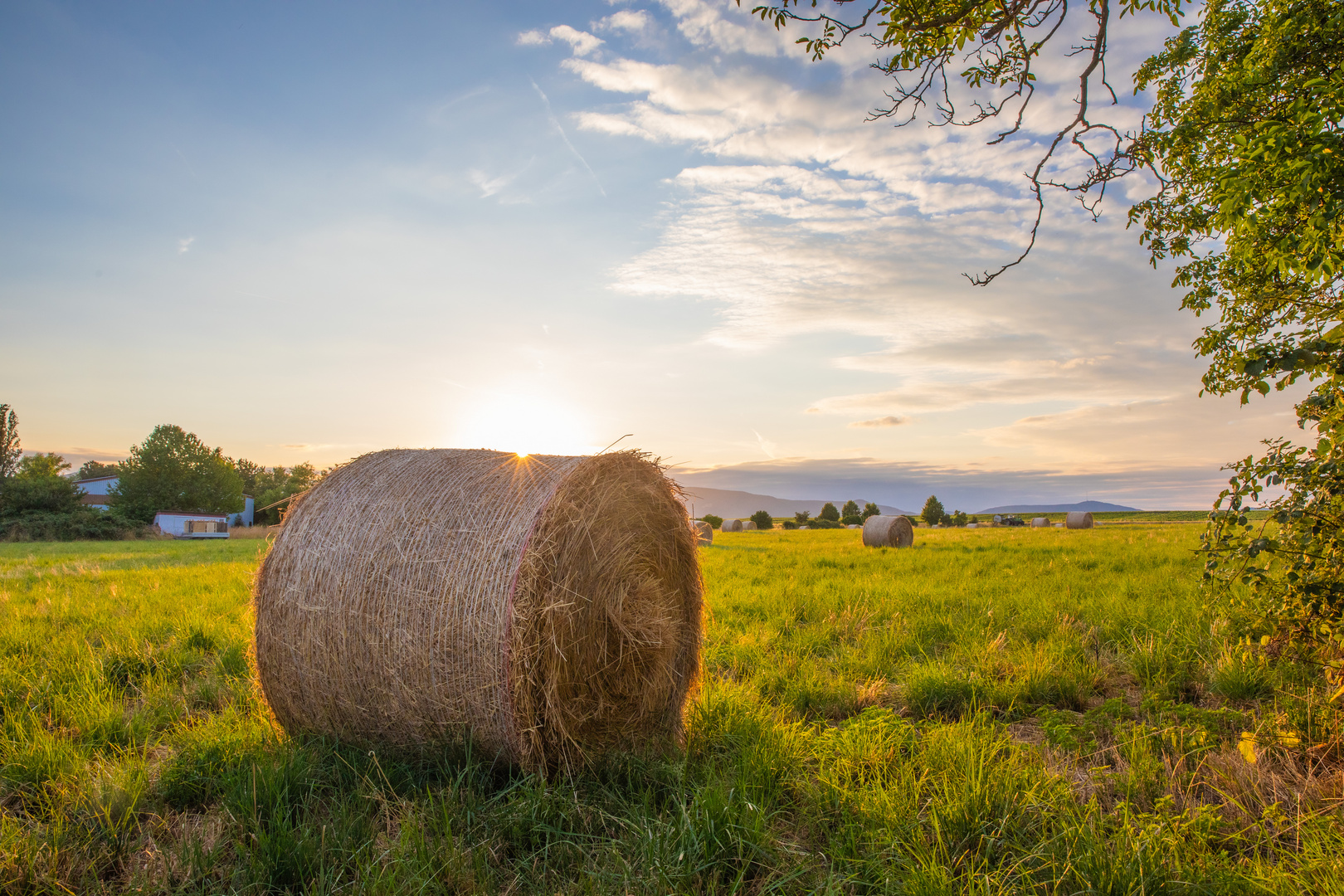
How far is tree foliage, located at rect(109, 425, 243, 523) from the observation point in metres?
61.1

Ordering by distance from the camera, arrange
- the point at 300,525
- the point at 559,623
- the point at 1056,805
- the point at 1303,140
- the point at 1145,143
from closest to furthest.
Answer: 1. the point at 1056,805
2. the point at 1303,140
3. the point at 559,623
4. the point at 300,525
5. the point at 1145,143

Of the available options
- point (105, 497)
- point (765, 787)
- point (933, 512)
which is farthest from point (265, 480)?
point (765, 787)

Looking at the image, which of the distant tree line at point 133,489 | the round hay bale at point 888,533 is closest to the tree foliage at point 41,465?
the distant tree line at point 133,489

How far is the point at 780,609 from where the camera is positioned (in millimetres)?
9086

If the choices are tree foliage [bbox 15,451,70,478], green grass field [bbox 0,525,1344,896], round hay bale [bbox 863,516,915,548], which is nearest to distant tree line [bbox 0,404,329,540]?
tree foliage [bbox 15,451,70,478]

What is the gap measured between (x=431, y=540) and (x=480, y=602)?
0.63 meters

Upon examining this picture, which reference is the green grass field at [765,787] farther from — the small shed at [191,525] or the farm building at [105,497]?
the farm building at [105,497]

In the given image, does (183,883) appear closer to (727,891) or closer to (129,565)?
(727,891)

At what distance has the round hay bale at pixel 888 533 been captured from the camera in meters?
23.1

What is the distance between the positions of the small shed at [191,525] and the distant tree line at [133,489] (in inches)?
60.1

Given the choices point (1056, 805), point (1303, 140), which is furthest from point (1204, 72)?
point (1056, 805)

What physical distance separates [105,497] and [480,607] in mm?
99274

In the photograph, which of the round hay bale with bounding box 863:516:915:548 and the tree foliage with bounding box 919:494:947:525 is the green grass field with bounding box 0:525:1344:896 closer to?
the round hay bale with bounding box 863:516:915:548

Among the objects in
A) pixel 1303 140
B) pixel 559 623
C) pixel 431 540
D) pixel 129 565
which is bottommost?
pixel 129 565
